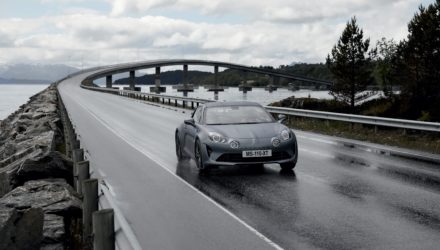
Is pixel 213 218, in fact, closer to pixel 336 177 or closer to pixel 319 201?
pixel 319 201

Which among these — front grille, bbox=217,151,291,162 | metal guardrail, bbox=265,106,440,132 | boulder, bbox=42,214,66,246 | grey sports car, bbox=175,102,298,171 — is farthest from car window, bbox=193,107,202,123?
metal guardrail, bbox=265,106,440,132

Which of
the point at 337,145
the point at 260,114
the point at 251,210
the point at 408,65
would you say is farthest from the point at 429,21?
the point at 251,210

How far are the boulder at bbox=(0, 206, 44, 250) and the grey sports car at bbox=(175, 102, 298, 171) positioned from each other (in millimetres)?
5622

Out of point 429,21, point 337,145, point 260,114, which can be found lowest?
point 337,145

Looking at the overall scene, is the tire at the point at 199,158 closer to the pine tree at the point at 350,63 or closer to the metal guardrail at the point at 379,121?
the metal guardrail at the point at 379,121

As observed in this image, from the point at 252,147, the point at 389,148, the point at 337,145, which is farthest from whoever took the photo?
the point at 337,145

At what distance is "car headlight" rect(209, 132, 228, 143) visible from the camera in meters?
11.1

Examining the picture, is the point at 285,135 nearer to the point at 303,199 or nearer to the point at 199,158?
the point at 199,158

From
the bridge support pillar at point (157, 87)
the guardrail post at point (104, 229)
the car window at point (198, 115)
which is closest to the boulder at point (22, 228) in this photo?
the guardrail post at point (104, 229)

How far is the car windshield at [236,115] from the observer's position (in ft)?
40.2

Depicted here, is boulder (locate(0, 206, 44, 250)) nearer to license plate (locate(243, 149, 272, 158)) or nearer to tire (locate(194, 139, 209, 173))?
license plate (locate(243, 149, 272, 158))

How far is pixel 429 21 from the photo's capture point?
62.9 meters

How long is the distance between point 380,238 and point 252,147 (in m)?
4.72

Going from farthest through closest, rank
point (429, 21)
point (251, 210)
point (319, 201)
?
point (429, 21) < point (319, 201) < point (251, 210)
